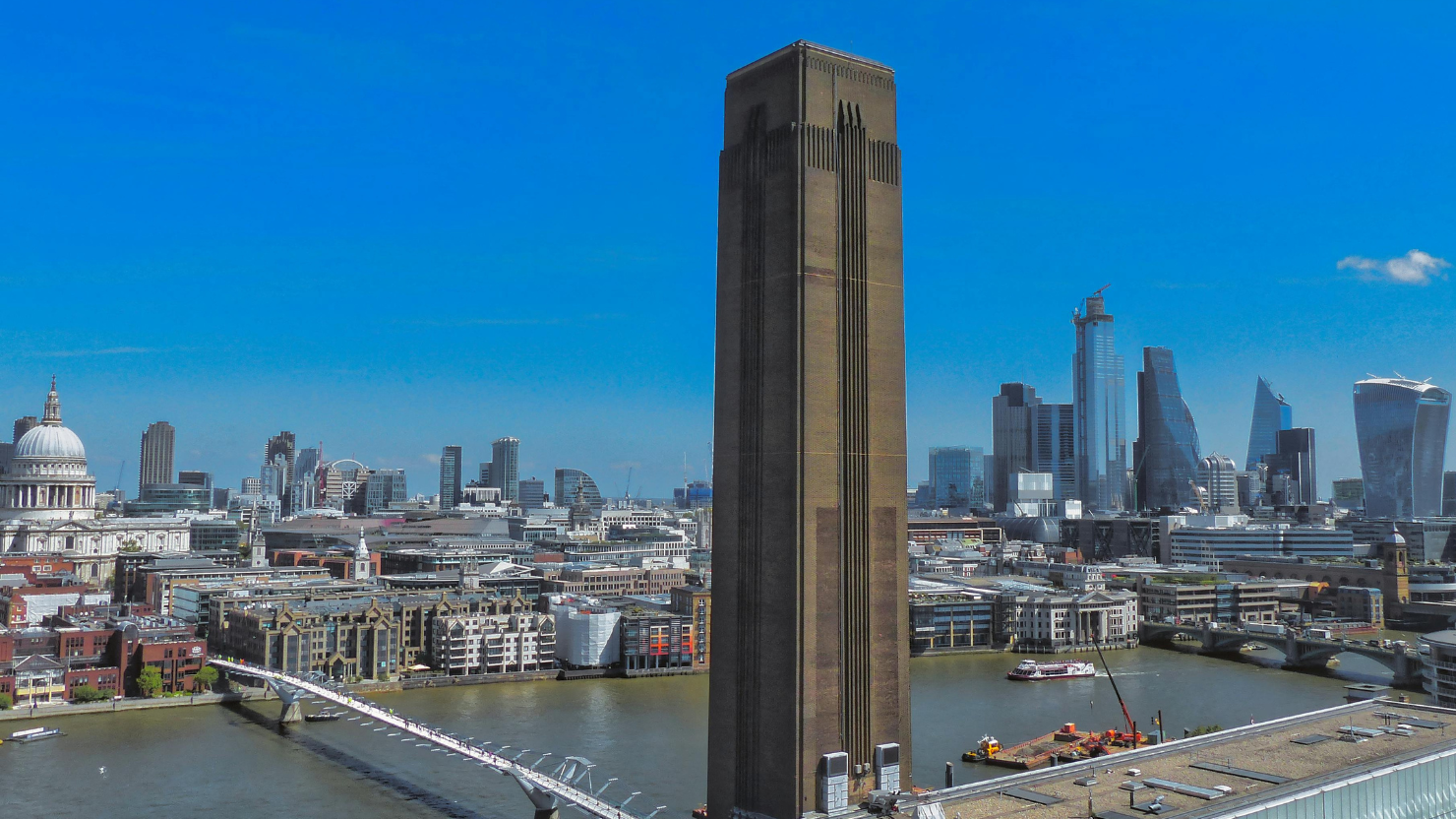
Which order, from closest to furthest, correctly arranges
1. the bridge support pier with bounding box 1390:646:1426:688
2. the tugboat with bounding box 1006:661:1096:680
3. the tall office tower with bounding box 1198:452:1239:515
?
the bridge support pier with bounding box 1390:646:1426:688 → the tugboat with bounding box 1006:661:1096:680 → the tall office tower with bounding box 1198:452:1239:515

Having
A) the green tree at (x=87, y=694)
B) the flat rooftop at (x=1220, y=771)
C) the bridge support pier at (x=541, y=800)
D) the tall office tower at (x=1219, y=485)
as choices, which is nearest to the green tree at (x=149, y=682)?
the green tree at (x=87, y=694)

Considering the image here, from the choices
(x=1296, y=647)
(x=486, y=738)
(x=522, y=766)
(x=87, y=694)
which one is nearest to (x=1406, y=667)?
(x=1296, y=647)

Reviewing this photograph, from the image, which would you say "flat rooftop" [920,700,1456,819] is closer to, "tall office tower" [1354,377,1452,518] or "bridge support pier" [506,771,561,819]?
"bridge support pier" [506,771,561,819]

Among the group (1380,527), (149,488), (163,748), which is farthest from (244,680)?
(149,488)

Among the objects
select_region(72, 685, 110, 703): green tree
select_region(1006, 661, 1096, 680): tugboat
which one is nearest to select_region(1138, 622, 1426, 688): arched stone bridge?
select_region(1006, 661, 1096, 680): tugboat

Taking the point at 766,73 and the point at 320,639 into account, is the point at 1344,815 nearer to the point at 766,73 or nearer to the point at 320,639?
the point at 766,73

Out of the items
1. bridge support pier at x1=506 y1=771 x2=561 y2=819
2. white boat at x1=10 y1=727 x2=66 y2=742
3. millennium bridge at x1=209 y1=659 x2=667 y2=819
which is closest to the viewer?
millennium bridge at x1=209 y1=659 x2=667 y2=819
